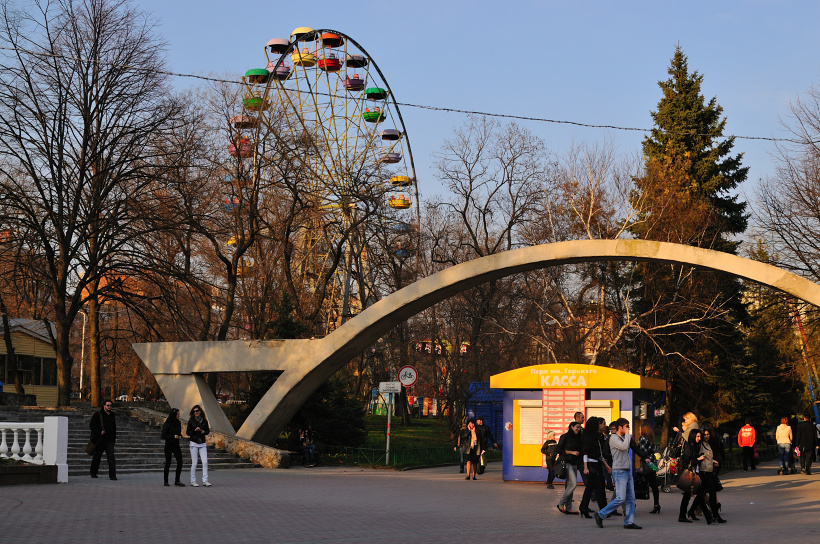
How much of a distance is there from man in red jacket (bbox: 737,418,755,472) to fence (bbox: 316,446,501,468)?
26.3 feet

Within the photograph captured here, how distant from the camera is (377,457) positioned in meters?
29.6

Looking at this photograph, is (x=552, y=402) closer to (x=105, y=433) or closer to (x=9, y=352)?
(x=105, y=433)

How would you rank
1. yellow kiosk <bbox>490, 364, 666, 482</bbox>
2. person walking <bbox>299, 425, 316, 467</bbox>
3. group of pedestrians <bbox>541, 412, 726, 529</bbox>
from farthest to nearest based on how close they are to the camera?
person walking <bbox>299, 425, 316, 467</bbox> → yellow kiosk <bbox>490, 364, 666, 482</bbox> → group of pedestrians <bbox>541, 412, 726, 529</bbox>

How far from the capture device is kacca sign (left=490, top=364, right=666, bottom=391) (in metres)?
21.1

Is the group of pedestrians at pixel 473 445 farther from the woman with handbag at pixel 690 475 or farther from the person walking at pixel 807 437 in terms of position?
the woman with handbag at pixel 690 475

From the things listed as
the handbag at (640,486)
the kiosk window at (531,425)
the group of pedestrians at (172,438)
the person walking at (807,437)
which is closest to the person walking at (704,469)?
the handbag at (640,486)

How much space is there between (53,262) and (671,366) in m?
24.0

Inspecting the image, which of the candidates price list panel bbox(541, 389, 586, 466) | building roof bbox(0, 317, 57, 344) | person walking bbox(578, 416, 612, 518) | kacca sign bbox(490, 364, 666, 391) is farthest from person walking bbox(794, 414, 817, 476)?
building roof bbox(0, 317, 57, 344)

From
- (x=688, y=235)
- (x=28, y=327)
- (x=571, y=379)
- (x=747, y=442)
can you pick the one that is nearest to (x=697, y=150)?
(x=688, y=235)

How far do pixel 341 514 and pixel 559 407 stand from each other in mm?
9564

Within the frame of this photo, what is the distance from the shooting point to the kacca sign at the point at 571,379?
21109mm

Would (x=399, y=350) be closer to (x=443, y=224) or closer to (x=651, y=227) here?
(x=443, y=224)

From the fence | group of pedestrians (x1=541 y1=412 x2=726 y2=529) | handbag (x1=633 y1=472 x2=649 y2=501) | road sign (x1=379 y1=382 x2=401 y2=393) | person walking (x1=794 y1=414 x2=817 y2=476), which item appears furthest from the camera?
the fence

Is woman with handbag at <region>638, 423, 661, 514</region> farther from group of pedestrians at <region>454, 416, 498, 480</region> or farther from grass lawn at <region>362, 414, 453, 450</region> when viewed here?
grass lawn at <region>362, 414, 453, 450</region>
